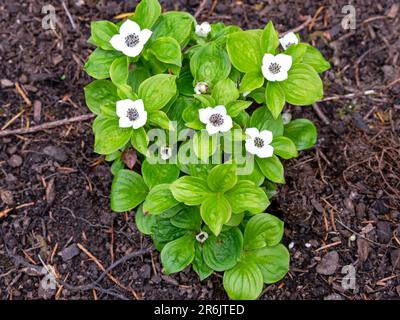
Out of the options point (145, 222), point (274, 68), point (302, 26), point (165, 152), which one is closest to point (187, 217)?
point (145, 222)

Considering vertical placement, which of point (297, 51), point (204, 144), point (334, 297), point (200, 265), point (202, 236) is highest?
point (297, 51)

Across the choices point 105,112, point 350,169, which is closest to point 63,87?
point 105,112

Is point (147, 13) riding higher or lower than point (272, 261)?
higher

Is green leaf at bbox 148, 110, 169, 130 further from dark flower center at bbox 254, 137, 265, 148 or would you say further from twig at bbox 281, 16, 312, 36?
twig at bbox 281, 16, 312, 36

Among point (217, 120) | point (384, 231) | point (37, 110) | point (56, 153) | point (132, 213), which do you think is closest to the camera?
point (217, 120)

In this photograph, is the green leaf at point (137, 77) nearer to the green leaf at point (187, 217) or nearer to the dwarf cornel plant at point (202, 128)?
the dwarf cornel plant at point (202, 128)

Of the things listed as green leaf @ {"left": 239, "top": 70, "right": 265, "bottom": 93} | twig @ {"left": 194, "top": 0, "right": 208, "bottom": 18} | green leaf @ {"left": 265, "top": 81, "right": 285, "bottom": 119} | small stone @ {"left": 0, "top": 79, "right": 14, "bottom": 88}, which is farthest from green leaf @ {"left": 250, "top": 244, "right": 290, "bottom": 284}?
small stone @ {"left": 0, "top": 79, "right": 14, "bottom": 88}

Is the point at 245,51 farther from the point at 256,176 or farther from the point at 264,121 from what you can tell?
the point at 256,176

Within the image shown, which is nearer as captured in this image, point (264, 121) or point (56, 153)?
point (264, 121)
